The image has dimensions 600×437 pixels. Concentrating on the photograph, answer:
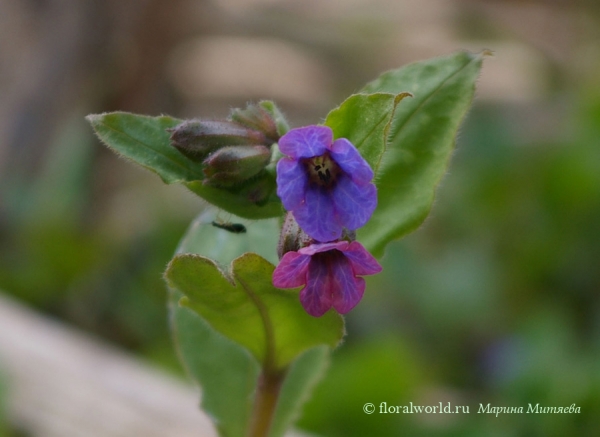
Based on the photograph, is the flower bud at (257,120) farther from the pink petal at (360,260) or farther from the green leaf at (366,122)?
the pink petal at (360,260)

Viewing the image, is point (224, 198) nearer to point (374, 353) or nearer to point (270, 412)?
point (270, 412)

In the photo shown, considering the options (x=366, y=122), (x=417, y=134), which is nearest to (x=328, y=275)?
(x=366, y=122)

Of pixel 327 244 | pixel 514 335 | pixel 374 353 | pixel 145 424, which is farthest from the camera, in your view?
pixel 514 335

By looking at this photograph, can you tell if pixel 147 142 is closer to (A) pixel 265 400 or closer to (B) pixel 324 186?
(B) pixel 324 186

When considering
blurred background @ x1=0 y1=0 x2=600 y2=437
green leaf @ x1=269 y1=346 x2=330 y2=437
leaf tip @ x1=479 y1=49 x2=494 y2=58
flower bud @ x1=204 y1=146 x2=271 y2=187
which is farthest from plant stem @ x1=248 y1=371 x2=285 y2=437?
blurred background @ x1=0 y1=0 x2=600 y2=437

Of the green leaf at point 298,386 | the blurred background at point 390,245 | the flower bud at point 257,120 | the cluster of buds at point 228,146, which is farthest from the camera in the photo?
the blurred background at point 390,245

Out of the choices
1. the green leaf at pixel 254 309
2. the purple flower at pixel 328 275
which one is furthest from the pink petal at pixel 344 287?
the green leaf at pixel 254 309

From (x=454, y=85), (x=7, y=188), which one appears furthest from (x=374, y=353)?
(x=7, y=188)
